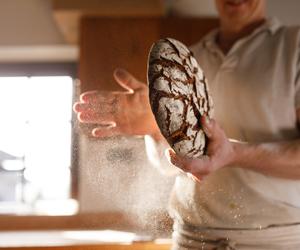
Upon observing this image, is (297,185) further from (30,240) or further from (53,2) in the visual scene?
(53,2)

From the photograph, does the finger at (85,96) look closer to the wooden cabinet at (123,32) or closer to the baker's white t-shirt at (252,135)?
the baker's white t-shirt at (252,135)

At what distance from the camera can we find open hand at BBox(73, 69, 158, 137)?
0.44 meters

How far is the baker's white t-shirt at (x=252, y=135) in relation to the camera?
1.49 feet

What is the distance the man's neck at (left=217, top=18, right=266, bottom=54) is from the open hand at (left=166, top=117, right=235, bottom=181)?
163 millimetres

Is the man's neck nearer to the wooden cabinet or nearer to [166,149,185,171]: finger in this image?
[166,149,185,171]: finger

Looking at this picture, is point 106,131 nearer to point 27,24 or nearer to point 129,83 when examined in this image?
point 129,83

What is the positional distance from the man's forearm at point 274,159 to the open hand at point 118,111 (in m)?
0.09

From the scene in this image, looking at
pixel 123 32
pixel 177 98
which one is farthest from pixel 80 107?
pixel 123 32

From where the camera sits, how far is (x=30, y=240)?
58 centimetres

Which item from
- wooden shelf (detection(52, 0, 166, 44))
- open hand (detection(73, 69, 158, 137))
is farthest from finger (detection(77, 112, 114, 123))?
wooden shelf (detection(52, 0, 166, 44))

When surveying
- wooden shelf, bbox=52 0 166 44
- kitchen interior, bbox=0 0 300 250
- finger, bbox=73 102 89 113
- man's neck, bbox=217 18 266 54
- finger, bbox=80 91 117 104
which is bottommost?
kitchen interior, bbox=0 0 300 250

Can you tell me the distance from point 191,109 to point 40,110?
220 millimetres

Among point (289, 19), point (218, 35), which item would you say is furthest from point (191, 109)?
point (289, 19)

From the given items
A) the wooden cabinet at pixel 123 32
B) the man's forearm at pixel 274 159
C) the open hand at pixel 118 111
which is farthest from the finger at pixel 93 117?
the wooden cabinet at pixel 123 32
